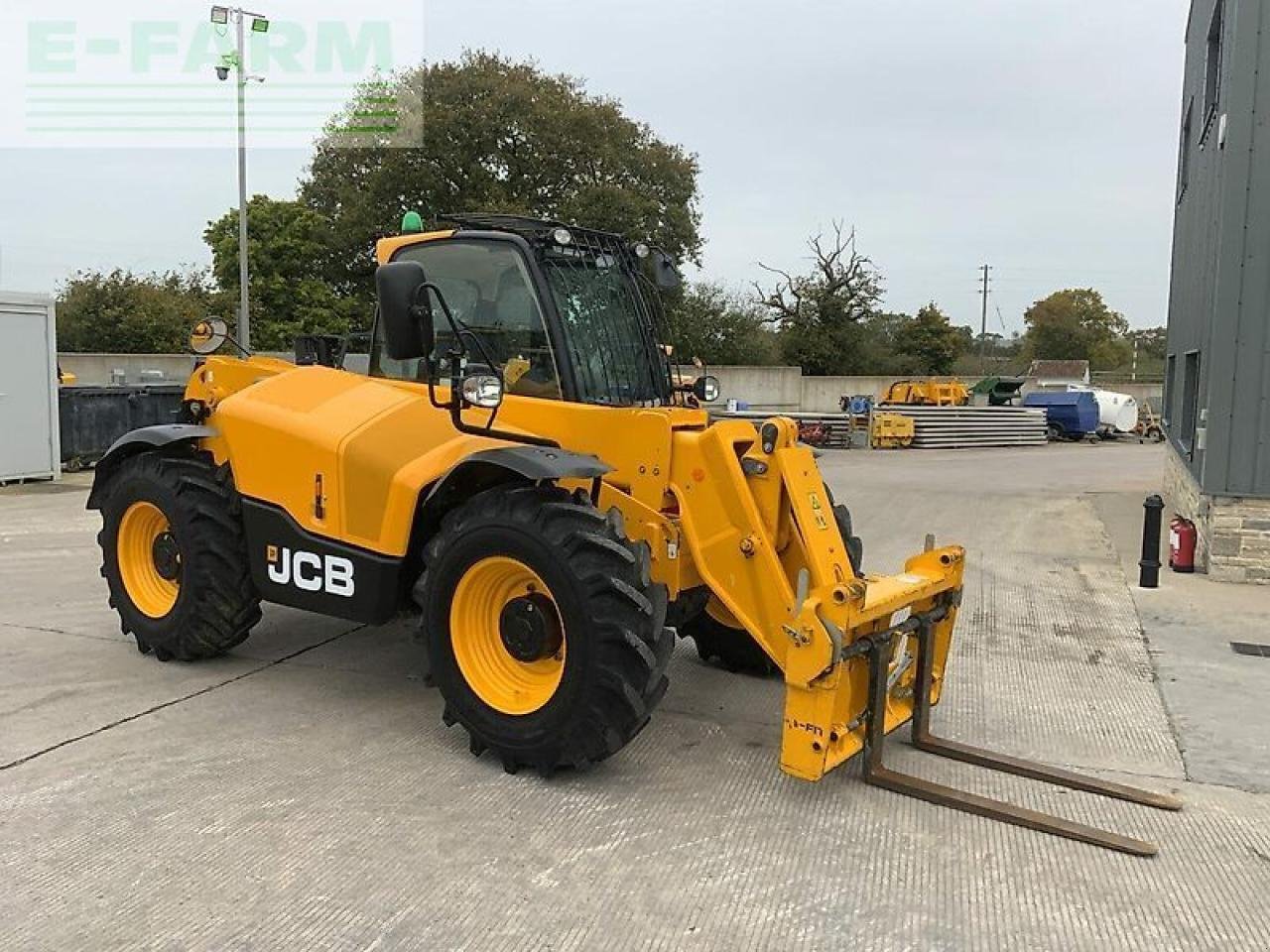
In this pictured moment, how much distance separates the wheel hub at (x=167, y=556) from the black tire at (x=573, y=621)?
2134 millimetres

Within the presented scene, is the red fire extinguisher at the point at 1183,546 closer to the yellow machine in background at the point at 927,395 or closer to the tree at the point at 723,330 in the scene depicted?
the yellow machine in background at the point at 927,395

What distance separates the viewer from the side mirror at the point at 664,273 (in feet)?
18.6

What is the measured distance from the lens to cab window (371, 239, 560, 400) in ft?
16.4

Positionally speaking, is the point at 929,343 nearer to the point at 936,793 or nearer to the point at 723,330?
the point at 723,330

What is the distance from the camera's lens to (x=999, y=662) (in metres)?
6.37

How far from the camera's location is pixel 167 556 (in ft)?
19.1

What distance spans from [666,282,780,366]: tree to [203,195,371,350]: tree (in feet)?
44.6

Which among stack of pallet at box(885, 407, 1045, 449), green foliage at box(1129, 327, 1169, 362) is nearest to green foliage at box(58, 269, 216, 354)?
stack of pallet at box(885, 407, 1045, 449)

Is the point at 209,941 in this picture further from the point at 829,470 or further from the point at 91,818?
the point at 829,470

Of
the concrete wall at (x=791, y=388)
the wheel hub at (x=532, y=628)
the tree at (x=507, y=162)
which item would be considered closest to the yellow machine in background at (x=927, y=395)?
the concrete wall at (x=791, y=388)

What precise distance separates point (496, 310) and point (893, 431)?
2366 centimetres

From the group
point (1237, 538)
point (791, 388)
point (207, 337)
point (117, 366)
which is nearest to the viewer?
point (207, 337)

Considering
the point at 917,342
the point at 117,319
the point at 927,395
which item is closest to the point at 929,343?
the point at 917,342

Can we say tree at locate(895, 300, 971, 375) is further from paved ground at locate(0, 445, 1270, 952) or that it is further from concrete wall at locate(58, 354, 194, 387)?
paved ground at locate(0, 445, 1270, 952)
